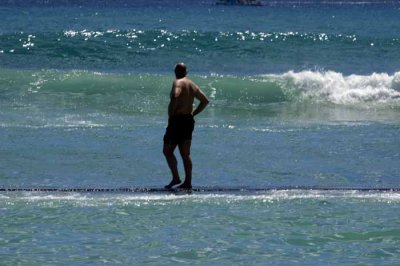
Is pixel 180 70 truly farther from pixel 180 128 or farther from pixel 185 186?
pixel 185 186

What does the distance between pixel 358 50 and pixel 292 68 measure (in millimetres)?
6281

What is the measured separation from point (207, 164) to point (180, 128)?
233cm

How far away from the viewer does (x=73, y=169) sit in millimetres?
13367

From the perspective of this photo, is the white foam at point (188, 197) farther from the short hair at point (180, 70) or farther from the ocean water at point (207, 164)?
the short hair at point (180, 70)

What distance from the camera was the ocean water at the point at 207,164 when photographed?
9.30m

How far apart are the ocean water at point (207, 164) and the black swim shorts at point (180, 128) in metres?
0.63

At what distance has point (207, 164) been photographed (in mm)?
13891

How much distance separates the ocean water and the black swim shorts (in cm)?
63

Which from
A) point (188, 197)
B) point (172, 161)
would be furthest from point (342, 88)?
point (188, 197)

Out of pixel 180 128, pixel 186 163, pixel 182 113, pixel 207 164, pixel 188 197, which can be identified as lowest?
pixel 188 197

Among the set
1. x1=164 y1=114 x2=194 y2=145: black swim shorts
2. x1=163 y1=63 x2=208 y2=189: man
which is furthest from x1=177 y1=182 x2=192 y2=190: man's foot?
x1=164 y1=114 x2=194 y2=145: black swim shorts

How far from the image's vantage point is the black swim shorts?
38.1 ft

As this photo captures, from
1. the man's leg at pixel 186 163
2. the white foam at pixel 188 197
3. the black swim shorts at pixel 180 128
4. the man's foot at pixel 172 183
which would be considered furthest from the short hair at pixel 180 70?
the white foam at pixel 188 197

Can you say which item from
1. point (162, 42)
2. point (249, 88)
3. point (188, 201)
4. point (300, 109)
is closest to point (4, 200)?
point (188, 201)
